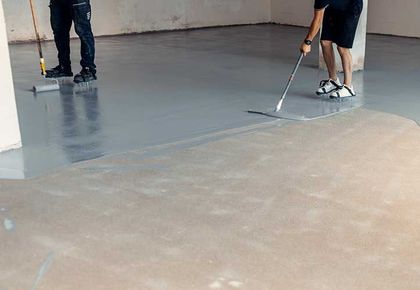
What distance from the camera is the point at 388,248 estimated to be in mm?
2217

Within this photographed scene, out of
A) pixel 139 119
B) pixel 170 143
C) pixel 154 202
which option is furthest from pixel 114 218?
pixel 139 119

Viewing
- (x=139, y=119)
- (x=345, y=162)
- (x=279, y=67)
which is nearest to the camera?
(x=345, y=162)

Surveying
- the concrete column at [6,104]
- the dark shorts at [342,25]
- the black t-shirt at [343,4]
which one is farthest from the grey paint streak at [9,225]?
the dark shorts at [342,25]

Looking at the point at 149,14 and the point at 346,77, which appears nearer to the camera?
the point at 346,77

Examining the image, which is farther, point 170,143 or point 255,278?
point 170,143

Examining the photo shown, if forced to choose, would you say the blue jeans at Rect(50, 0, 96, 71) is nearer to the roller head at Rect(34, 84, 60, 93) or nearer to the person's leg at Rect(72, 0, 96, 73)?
the person's leg at Rect(72, 0, 96, 73)

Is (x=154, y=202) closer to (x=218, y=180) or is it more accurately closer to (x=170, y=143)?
(x=218, y=180)

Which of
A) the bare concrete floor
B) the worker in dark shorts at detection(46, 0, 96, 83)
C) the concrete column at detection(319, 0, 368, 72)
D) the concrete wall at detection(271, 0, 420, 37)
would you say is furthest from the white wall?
the bare concrete floor

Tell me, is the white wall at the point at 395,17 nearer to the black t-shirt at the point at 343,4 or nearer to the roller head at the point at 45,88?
the black t-shirt at the point at 343,4

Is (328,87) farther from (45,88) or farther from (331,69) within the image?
(45,88)

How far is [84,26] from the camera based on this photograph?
207 inches

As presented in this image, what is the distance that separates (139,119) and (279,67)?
7.96 ft

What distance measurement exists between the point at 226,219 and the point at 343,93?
253 centimetres

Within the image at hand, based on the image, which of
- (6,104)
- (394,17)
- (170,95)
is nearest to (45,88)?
(170,95)
